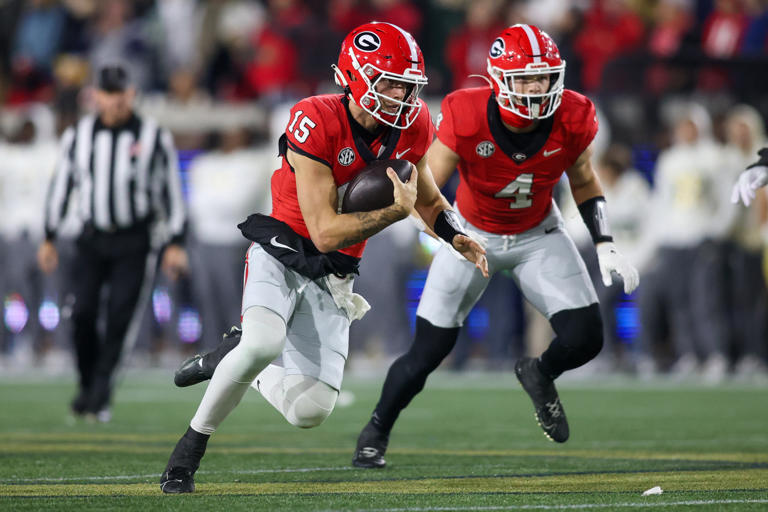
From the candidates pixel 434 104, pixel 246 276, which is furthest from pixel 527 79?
pixel 434 104

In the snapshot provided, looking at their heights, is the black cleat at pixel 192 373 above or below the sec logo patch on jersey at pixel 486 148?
below

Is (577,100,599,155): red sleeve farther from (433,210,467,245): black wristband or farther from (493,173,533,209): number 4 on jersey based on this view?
(433,210,467,245): black wristband

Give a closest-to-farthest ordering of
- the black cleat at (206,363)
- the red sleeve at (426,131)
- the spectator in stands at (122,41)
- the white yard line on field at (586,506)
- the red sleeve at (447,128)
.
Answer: the white yard line on field at (586,506)
the black cleat at (206,363)
the red sleeve at (426,131)
the red sleeve at (447,128)
the spectator in stands at (122,41)

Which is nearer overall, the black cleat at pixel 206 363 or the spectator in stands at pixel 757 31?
the black cleat at pixel 206 363

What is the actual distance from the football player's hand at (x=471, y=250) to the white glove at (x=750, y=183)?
1161 millimetres

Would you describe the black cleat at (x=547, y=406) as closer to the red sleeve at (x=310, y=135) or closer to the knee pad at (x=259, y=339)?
the knee pad at (x=259, y=339)

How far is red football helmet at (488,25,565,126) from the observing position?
15.6 ft

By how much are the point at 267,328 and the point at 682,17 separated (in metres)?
7.83

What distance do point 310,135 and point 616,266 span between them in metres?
1.49

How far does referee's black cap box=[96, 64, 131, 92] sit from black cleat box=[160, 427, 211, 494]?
3242 mm

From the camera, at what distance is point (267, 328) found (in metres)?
4.10

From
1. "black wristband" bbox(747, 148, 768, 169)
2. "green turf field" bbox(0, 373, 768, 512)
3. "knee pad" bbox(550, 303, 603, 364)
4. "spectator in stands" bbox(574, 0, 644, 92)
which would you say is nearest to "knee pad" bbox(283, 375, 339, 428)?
"green turf field" bbox(0, 373, 768, 512)

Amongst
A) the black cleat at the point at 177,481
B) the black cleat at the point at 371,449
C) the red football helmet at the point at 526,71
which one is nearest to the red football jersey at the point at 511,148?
the red football helmet at the point at 526,71

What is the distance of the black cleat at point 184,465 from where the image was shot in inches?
158
